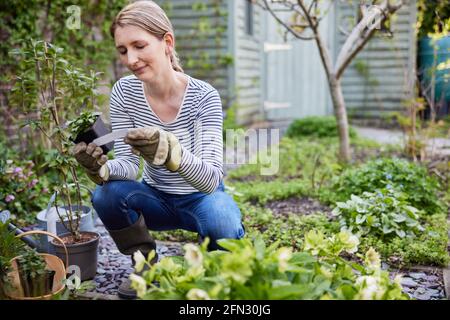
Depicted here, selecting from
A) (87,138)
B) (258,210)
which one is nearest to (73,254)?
(87,138)

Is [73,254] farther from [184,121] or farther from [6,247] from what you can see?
[184,121]

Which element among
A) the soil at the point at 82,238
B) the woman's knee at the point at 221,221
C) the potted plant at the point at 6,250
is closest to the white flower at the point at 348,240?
the woman's knee at the point at 221,221

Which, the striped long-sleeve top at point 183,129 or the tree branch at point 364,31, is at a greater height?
the tree branch at point 364,31

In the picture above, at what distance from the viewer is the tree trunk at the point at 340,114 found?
4613 millimetres

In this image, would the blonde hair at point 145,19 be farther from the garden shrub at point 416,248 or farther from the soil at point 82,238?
the garden shrub at point 416,248

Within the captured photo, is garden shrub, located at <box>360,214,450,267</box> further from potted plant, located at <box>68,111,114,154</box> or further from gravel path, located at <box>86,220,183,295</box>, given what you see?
potted plant, located at <box>68,111,114,154</box>

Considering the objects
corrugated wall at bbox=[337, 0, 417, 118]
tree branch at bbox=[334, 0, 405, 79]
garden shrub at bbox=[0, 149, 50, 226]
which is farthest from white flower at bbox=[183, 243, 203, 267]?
corrugated wall at bbox=[337, 0, 417, 118]

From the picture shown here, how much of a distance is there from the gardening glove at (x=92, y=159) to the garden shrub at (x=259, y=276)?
57 cm

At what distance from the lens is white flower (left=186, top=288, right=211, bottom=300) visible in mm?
1276

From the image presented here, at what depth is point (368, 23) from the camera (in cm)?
413

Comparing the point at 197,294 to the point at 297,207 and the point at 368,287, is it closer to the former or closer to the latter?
the point at 368,287

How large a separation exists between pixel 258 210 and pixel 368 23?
73.1 inches

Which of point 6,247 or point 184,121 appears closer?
point 6,247

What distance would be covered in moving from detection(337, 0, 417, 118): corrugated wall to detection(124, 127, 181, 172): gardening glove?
22.5 feet
